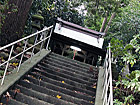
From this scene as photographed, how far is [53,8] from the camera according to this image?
35.7ft

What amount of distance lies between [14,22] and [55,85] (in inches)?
111

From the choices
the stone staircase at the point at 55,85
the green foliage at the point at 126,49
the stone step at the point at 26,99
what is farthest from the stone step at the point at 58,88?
the green foliage at the point at 126,49

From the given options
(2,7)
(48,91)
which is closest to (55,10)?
(2,7)

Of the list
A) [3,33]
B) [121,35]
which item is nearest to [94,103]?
[3,33]

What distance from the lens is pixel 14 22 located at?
22.7ft

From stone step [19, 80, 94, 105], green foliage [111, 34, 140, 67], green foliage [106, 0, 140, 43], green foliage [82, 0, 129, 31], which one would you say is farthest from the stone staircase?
green foliage [82, 0, 129, 31]

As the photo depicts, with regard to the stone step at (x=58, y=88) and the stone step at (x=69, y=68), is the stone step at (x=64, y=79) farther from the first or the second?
the stone step at (x=69, y=68)

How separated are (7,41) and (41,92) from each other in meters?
2.63

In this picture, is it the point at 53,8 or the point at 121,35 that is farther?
the point at 53,8

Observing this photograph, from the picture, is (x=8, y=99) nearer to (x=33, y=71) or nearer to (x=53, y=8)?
(x=33, y=71)

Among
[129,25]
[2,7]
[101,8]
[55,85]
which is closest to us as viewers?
[55,85]

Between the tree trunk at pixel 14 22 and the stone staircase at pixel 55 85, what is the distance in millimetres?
1337

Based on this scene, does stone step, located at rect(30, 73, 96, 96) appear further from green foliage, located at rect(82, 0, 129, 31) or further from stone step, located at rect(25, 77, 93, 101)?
green foliage, located at rect(82, 0, 129, 31)

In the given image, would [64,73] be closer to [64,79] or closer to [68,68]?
[68,68]
